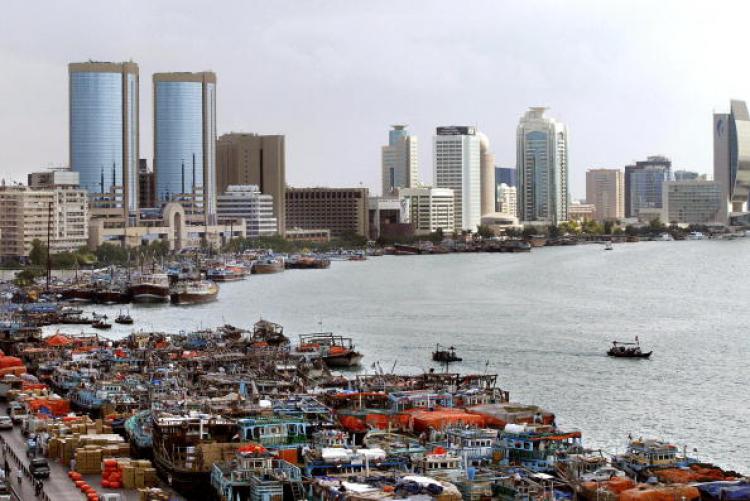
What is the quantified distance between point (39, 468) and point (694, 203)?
422 ft

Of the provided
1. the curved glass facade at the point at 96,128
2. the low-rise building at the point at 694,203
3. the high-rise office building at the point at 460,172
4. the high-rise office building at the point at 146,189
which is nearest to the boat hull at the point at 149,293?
the curved glass facade at the point at 96,128

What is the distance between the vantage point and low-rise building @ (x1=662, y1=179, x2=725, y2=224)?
139 m

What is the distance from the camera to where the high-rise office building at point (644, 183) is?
6708 inches

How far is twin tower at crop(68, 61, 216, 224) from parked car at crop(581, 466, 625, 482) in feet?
239

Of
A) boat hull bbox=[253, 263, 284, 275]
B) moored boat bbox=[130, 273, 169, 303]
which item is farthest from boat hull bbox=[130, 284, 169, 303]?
boat hull bbox=[253, 263, 284, 275]

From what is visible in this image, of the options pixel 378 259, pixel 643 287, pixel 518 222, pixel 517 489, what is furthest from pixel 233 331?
pixel 518 222

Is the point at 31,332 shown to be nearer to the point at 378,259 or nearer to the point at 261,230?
the point at 378,259

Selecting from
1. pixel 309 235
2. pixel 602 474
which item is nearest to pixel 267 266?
pixel 309 235

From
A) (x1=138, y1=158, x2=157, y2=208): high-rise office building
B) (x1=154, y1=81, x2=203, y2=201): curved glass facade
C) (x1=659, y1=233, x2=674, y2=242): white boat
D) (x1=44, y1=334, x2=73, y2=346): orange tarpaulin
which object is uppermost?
(x1=154, y1=81, x2=203, y2=201): curved glass facade

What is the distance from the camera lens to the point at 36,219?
71375 mm

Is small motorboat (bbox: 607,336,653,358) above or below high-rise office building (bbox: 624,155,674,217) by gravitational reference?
below

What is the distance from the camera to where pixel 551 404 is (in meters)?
23.7

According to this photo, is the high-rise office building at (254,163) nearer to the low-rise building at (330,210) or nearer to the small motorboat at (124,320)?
the low-rise building at (330,210)

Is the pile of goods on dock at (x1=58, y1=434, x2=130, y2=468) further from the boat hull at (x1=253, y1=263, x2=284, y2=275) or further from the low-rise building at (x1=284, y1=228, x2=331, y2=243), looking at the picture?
the low-rise building at (x1=284, y1=228, x2=331, y2=243)
